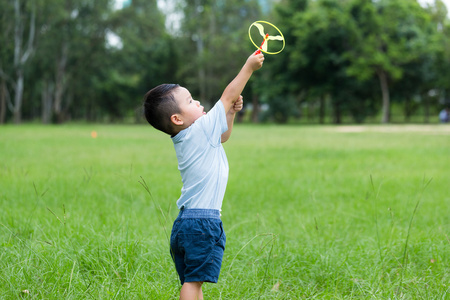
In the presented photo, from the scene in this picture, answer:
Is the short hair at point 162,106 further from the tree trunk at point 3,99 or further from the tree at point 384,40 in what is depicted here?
the tree trunk at point 3,99

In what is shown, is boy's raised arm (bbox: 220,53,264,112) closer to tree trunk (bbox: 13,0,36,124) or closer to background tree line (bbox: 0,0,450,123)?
background tree line (bbox: 0,0,450,123)

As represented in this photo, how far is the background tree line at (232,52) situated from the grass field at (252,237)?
81.2 ft

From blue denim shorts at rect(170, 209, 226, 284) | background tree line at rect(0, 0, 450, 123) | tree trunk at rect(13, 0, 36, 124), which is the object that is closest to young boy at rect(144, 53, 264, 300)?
blue denim shorts at rect(170, 209, 226, 284)

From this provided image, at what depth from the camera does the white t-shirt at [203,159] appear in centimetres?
208

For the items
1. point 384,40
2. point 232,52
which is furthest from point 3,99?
point 384,40

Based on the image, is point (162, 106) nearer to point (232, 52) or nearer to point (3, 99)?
point (3, 99)

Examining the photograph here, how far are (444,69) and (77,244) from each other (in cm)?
3346

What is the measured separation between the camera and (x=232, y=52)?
36469 mm

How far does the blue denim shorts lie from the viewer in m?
2.02

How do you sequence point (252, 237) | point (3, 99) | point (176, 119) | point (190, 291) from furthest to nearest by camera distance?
point (3, 99) → point (252, 237) → point (176, 119) → point (190, 291)

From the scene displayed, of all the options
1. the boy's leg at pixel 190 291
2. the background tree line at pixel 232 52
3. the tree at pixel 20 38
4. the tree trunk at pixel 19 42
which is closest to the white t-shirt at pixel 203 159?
the boy's leg at pixel 190 291

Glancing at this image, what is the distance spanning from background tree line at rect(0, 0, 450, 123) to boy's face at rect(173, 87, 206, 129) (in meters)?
27.8

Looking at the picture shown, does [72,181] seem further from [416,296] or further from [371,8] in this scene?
[371,8]

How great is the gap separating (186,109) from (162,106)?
0.11 m
